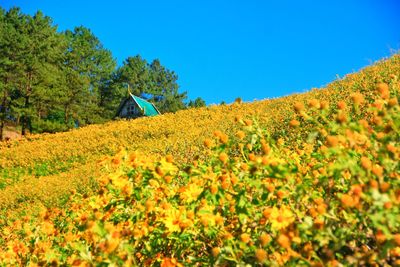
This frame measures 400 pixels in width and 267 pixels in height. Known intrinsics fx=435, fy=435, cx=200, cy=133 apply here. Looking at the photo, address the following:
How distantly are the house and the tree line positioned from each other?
420cm

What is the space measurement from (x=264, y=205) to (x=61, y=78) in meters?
44.4

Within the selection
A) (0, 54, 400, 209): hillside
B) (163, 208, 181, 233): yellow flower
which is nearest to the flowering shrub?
(163, 208, 181, 233): yellow flower

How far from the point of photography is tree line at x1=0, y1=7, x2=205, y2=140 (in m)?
40.8

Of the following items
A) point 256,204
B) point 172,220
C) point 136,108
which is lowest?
point 172,220

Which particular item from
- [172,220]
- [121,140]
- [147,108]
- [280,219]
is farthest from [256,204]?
[147,108]

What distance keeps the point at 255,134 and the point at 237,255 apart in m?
0.70

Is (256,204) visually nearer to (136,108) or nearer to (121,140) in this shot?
(121,140)

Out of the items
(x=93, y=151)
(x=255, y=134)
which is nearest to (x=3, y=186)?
(x=93, y=151)

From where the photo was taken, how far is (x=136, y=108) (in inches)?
1668

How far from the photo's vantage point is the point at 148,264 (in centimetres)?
288

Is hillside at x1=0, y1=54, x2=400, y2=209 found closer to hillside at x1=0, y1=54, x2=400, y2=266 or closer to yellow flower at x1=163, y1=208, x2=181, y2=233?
hillside at x1=0, y1=54, x2=400, y2=266

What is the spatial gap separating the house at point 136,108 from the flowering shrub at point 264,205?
3658 cm

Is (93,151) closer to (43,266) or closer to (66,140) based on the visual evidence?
(66,140)

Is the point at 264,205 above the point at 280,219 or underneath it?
above
